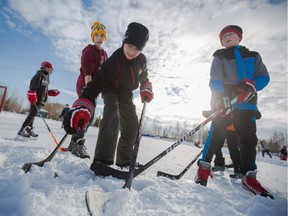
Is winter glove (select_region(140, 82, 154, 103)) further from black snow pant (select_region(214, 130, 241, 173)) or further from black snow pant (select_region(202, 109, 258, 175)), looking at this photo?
black snow pant (select_region(214, 130, 241, 173))

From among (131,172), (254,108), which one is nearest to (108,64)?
(131,172)

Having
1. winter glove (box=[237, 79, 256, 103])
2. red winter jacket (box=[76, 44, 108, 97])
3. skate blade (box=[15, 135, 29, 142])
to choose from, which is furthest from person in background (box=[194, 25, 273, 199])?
skate blade (box=[15, 135, 29, 142])

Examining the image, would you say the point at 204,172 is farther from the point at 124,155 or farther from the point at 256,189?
the point at 124,155

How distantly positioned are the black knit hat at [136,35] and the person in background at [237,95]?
106 centimetres

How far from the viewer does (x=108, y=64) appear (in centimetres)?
233

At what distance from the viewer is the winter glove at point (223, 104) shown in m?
2.27

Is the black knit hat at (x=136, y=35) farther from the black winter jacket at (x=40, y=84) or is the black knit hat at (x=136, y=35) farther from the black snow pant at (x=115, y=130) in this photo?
the black winter jacket at (x=40, y=84)

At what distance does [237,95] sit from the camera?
8.00 feet

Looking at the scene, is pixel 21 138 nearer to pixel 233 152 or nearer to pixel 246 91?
pixel 246 91

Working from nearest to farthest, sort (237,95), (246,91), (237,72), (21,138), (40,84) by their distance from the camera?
(246,91)
(237,95)
(237,72)
(21,138)
(40,84)

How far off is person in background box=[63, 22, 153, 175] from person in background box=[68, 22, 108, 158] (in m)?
0.49

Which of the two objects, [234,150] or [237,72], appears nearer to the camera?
[237,72]

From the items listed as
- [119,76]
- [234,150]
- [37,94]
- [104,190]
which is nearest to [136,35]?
[119,76]

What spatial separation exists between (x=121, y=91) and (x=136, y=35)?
73 centimetres
